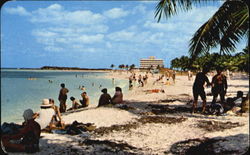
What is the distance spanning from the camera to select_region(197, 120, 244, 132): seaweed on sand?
5.63 m

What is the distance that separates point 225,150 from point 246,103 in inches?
130

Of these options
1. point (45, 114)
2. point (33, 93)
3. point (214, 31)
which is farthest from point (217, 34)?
point (33, 93)

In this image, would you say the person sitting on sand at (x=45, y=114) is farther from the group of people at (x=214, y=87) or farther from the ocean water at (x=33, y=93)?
the ocean water at (x=33, y=93)

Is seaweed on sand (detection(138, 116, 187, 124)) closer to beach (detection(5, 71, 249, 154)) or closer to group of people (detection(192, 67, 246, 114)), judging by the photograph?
beach (detection(5, 71, 249, 154))

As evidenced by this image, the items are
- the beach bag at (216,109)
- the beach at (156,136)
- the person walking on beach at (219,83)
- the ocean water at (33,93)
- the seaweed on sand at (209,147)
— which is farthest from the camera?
→ the ocean water at (33,93)

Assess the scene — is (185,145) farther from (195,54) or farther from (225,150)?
(195,54)

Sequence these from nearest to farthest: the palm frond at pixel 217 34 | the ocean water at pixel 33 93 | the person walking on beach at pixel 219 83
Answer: the palm frond at pixel 217 34 → the person walking on beach at pixel 219 83 → the ocean water at pixel 33 93

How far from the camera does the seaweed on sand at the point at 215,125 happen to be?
5.63 m

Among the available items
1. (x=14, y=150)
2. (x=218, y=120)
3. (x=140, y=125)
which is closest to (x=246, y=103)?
(x=218, y=120)

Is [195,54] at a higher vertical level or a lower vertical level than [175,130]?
higher

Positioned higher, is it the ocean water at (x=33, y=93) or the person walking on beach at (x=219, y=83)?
the person walking on beach at (x=219, y=83)

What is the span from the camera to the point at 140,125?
648 centimetres

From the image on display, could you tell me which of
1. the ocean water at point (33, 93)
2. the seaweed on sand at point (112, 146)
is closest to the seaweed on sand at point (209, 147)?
the seaweed on sand at point (112, 146)

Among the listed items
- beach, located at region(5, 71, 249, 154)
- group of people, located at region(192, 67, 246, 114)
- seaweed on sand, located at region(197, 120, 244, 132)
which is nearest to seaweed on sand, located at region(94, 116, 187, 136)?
beach, located at region(5, 71, 249, 154)
